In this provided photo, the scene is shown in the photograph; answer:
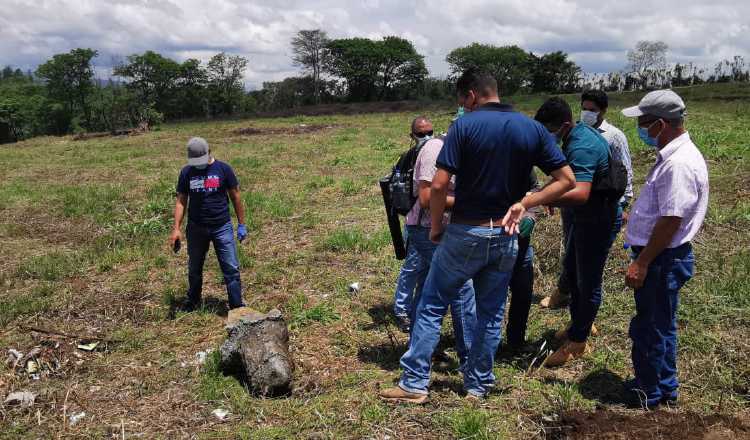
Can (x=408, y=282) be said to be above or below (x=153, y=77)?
below

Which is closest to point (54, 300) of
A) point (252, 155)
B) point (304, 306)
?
point (304, 306)

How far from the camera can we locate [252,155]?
17156mm

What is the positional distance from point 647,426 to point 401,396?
1438 mm

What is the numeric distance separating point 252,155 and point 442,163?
15.0 meters

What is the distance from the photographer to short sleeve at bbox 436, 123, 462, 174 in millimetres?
2910

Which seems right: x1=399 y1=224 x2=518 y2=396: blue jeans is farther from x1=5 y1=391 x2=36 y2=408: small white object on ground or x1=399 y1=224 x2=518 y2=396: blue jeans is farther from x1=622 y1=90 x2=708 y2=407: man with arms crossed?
x1=5 y1=391 x2=36 y2=408: small white object on ground

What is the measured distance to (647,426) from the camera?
281 centimetres

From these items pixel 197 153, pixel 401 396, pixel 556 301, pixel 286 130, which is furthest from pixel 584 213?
pixel 286 130

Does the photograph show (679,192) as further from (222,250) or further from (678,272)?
(222,250)

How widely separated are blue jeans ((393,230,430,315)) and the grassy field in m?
0.25

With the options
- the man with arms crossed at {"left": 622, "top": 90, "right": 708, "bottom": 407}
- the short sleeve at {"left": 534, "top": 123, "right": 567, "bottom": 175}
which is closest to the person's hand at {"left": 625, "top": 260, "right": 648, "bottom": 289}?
the man with arms crossed at {"left": 622, "top": 90, "right": 708, "bottom": 407}

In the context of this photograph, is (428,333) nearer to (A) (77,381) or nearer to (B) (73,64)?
(A) (77,381)

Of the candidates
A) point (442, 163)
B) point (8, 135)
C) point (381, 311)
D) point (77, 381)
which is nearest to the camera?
point (442, 163)

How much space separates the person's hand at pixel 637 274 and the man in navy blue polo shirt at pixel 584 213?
20.1 inches
